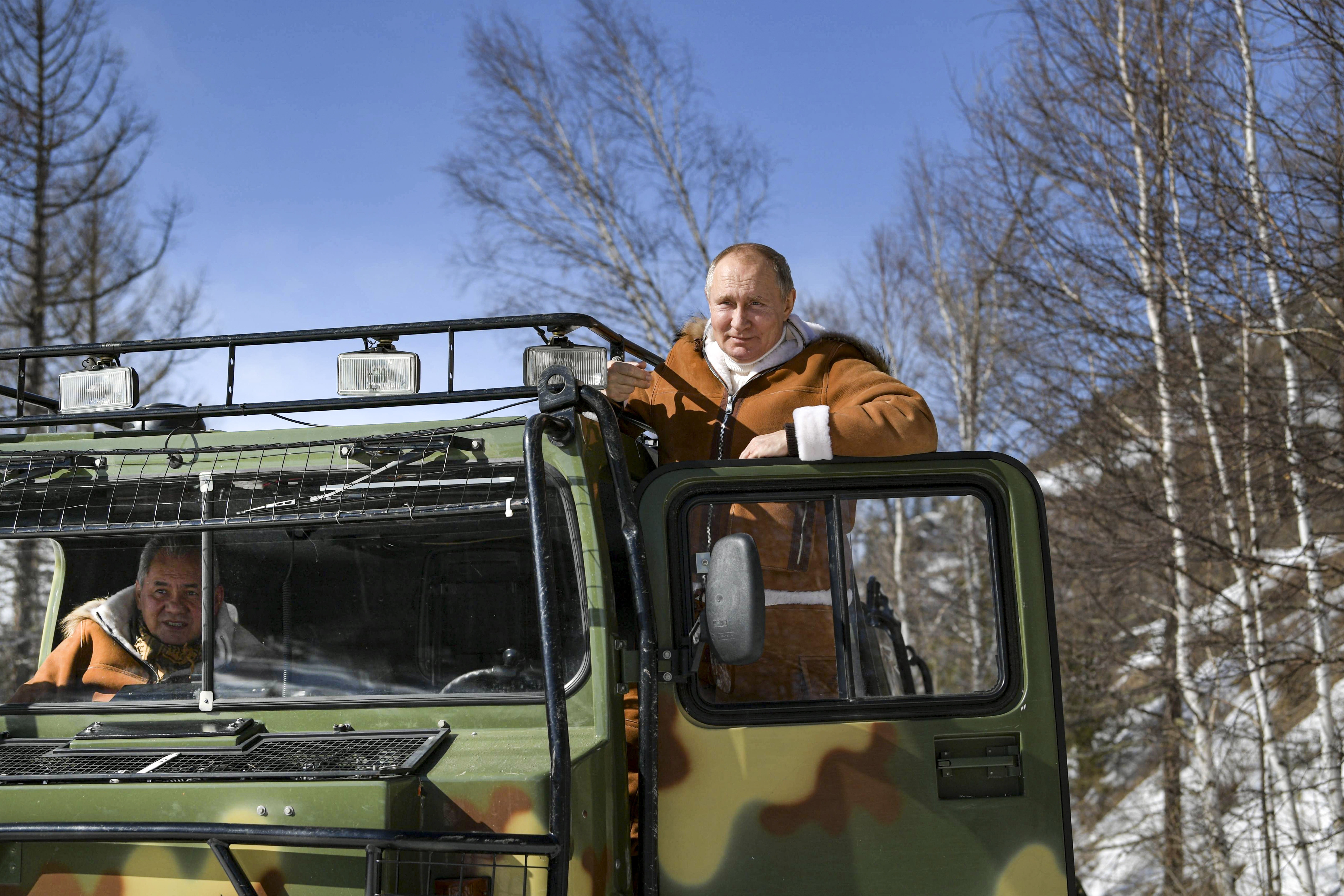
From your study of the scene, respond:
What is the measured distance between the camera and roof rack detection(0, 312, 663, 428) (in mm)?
2824

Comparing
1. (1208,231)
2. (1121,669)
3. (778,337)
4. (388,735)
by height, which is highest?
(1208,231)

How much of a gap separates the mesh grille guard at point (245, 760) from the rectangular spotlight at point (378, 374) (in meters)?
0.91

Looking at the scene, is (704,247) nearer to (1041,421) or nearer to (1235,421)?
(1041,421)

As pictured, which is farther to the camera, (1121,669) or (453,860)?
(1121,669)

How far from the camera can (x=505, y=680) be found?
2.72 m

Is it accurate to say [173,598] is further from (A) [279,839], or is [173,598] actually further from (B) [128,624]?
(A) [279,839]

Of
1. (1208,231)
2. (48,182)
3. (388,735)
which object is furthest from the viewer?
(48,182)

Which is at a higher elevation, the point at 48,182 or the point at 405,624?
the point at 48,182

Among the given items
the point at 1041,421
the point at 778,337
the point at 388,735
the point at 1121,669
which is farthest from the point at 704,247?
the point at 388,735

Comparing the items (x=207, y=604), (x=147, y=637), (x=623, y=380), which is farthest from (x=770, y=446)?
(x=147, y=637)

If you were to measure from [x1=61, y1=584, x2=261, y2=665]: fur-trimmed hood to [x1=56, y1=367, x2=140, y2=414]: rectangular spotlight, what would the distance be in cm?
54

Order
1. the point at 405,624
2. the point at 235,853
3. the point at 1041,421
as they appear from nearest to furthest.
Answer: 1. the point at 235,853
2. the point at 405,624
3. the point at 1041,421

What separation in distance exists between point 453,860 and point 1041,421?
8.97 meters

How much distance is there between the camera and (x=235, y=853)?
87.5 inches
